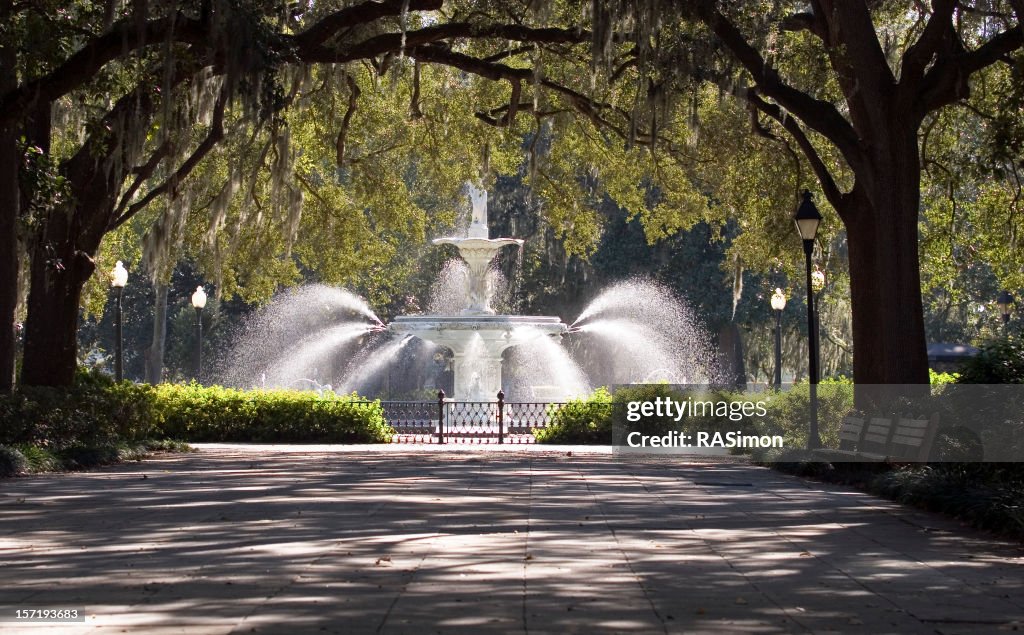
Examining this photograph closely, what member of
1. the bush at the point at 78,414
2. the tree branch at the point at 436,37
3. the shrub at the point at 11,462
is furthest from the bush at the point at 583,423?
the shrub at the point at 11,462

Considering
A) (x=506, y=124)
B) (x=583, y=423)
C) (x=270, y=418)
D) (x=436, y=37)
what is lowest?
(x=583, y=423)

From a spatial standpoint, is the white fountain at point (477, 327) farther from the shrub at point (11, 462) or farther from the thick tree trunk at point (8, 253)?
the shrub at point (11, 462)

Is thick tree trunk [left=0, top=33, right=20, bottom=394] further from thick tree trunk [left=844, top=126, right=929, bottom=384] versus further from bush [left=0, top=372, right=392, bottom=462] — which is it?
thick tree trunk [left=844, top=126, right=929, bottom=384]

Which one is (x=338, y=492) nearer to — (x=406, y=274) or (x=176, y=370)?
(x=406, y=274)

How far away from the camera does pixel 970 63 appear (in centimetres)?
1641

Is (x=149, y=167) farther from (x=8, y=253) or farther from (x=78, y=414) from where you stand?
(x=78, y=414)

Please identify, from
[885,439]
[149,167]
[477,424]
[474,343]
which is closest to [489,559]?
[885,439]

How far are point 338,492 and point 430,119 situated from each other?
13327mm

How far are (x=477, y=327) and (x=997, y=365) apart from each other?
55.6 ft

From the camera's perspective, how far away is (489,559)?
26.9ft

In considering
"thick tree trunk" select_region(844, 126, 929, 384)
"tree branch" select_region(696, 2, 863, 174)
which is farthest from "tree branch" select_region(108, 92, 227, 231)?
"thick tree trunk" select_region(844, 126, 929, 384)

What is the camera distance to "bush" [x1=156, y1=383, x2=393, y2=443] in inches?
1032

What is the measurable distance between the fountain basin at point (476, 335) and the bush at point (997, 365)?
636 inches

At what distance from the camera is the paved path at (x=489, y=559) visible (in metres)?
6.32
